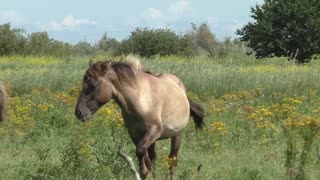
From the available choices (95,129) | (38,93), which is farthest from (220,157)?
(38,93)

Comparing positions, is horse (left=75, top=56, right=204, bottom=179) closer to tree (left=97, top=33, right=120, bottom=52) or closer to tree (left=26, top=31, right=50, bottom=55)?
tree (left=26, top=31, right=50, bottom=55)

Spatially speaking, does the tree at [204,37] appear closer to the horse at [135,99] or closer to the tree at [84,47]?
the tree at [84,47]

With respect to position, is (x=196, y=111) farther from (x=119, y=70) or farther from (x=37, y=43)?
(x=37, y=43)

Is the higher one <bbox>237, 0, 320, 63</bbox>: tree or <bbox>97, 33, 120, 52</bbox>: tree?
<bbox>237, 0, 320, 63</bbox>: tree

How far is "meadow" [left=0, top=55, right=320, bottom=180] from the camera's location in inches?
319

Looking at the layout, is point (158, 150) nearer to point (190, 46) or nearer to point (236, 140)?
point (236, 140)

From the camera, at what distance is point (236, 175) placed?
8.77m

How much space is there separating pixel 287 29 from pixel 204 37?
28.0 feet

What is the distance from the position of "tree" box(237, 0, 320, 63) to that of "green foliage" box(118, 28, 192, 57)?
6.94 metres

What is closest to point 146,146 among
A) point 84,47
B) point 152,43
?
point 152,43

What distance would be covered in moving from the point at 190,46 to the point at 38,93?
103 feet

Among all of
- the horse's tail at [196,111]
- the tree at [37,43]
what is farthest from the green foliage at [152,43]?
the horse's tail at [196,111]

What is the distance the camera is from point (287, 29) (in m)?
48.6

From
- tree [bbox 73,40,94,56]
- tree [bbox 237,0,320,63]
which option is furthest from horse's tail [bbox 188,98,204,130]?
tree [bbox 73,40,94,56]
